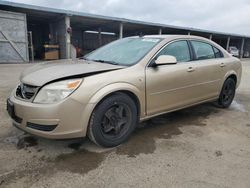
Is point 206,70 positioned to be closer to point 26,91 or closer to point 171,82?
point 171,82

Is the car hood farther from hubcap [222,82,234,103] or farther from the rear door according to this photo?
hubcap [222,82,234,103]

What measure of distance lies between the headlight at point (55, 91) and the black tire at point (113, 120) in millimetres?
388

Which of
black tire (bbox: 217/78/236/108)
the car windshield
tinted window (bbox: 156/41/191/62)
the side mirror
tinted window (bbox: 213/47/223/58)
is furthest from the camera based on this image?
black tire (bbox: 217/78/236/108)

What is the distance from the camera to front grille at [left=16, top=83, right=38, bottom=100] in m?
2.60

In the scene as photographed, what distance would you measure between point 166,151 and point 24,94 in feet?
6.17

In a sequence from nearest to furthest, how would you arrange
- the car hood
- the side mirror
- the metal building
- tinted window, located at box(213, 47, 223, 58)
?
the car hood → the side mirror → tinted window, located at box(213, 47, 223, 58) → the metal building

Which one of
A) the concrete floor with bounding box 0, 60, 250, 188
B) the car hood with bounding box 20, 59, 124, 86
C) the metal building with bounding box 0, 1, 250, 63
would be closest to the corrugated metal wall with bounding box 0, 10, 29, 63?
the metal building with bounding box 0, 1, 250, 63

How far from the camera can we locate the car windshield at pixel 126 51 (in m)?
3.26

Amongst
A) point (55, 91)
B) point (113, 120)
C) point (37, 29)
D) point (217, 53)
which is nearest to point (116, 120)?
point (113, 120)

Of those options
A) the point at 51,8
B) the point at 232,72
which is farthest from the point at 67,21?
the point at 232,72

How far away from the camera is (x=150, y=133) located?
343 centimetres

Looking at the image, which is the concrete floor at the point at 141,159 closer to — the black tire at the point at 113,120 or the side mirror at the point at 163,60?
the black tire at the point at 113,120

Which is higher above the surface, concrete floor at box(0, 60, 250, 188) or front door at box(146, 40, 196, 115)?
front door at box(146, 40, 196, 115)

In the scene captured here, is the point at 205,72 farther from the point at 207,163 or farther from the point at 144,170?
the point at 144,170
